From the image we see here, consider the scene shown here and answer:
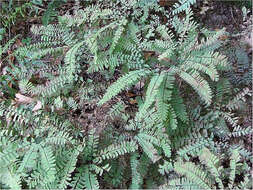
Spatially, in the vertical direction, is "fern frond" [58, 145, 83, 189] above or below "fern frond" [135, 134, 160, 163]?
below

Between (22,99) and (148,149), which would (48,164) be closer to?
(148,149)

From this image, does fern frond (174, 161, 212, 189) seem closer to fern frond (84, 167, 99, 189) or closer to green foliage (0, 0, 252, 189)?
green foliage (0, 0, 252, 189)

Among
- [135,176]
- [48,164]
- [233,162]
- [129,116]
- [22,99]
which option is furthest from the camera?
[22,99]

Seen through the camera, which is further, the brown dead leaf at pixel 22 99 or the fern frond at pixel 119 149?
the brown dead leaf at pixel 22 99

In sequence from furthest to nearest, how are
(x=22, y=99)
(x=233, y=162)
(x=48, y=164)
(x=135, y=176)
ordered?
(x=22, y=99) < (x=135, y=176) < (x=48, y=164) < (x=233, y=162)

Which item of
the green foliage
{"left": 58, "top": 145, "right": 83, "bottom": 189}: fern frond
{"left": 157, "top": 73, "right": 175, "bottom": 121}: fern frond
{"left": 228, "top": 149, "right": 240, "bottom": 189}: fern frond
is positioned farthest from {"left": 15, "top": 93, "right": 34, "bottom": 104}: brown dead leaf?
{"left": 228, "top": 149, "right": 240, "bottom": 189}: fern frond

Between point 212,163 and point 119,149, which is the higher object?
point 119,149

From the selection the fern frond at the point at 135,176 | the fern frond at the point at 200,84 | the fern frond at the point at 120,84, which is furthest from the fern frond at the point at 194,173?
the fern frond at the point at 120,84

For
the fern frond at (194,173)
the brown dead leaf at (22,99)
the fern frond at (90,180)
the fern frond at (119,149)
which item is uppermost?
the brown dead leaf at (22,99)

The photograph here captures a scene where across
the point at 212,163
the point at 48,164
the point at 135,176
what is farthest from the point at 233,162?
the point at 48,164

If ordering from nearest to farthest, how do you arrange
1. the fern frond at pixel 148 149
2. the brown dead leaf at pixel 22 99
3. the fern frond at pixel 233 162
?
the fern frond at pixel 233 162 → the fern frond at pixel 148 149 → the brown dead leaf at pixel 22 99

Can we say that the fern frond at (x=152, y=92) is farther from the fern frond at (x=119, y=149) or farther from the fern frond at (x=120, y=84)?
the fern frond at (x=119, y=149)

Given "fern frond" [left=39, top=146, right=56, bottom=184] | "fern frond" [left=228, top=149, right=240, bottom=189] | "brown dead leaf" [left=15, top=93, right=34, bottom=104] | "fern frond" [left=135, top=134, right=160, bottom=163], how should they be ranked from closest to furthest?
"fern frond" [left=228, top=149, right=240, bottom=189] → "fern frond" [left=39, top=146, right=56, bottom=184] → "fern frond" [left=135, top=134, right=160, bottom=163] → "brown dead leaf" [left=15, top=93, right=34, bottom=104]

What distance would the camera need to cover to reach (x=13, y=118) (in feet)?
11.6
